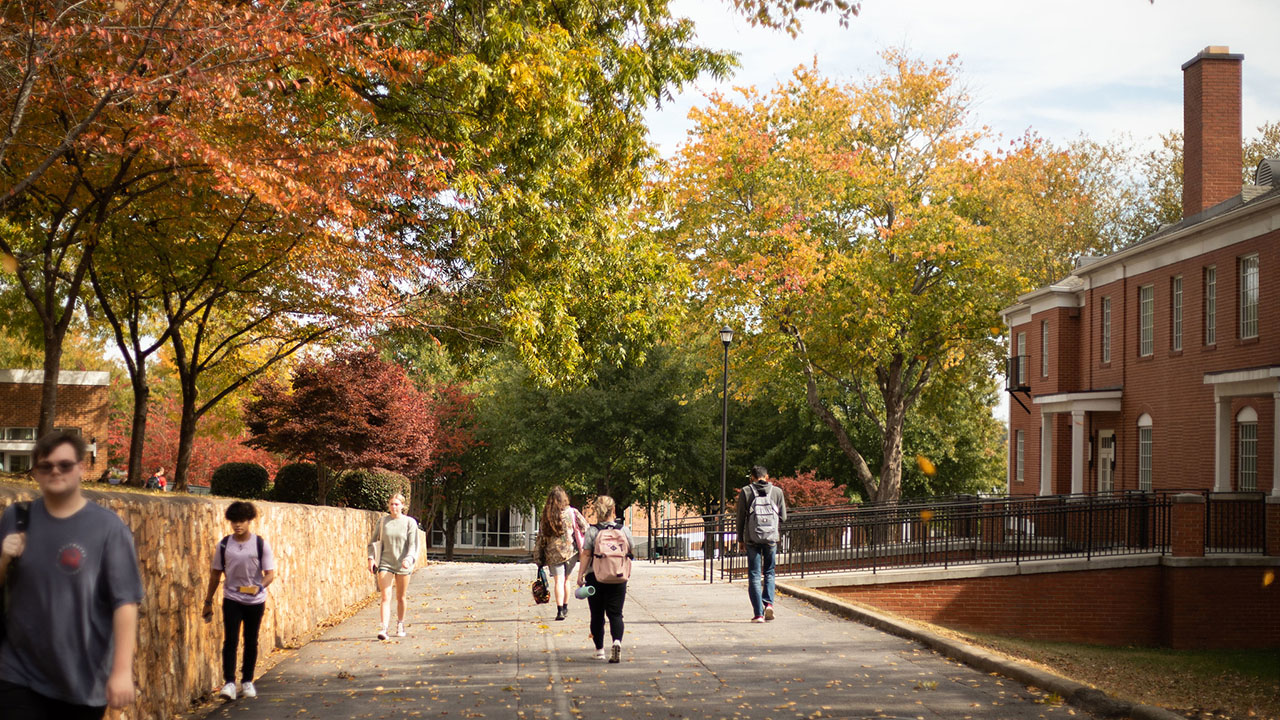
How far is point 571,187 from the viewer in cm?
2022

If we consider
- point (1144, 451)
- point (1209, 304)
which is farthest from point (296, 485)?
point (1209, 304)

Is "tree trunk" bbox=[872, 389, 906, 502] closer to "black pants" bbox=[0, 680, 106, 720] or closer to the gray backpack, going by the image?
the gray backpack

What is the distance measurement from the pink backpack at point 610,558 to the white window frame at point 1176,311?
21.0 m

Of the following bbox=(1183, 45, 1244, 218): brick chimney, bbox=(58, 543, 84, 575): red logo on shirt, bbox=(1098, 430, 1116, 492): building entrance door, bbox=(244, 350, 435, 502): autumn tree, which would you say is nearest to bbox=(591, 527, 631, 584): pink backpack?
bbox=(58, 543, 84, 575): red logo on shirt

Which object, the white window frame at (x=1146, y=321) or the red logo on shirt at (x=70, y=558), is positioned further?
the white window frame at (x=1146, y=321)

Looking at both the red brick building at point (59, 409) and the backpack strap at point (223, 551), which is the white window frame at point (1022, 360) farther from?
the backpack strap at point (223, 551)

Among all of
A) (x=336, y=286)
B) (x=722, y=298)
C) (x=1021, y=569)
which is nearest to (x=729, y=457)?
(x=722, y=298)

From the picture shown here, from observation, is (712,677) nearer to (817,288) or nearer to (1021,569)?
(1021,569)

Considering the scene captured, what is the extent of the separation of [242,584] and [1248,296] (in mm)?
22784

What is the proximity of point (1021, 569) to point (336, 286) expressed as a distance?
13.0 meters

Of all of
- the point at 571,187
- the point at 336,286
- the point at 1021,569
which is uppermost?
the point at 571,187

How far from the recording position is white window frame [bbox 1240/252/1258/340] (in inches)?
988

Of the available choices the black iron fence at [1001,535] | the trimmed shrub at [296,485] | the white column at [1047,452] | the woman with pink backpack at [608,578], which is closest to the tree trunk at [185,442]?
the trimmed shrub at [296,485]

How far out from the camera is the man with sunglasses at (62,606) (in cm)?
448
